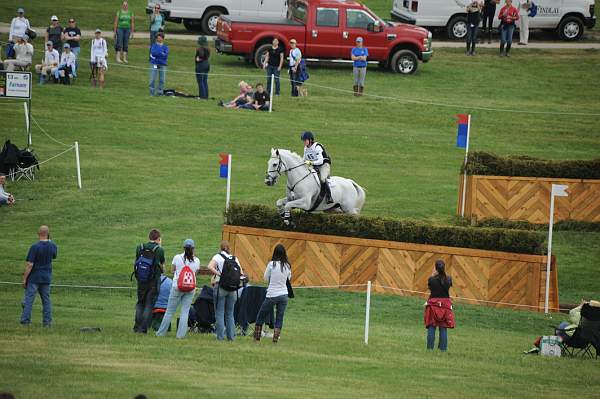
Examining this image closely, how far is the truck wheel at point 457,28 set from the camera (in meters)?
47.8

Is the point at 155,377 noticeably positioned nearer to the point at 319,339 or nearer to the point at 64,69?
the point at 319,339

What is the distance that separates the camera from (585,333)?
1869 centimetres

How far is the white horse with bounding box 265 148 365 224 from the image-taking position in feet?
73.9

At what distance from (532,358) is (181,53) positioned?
91.9 feet

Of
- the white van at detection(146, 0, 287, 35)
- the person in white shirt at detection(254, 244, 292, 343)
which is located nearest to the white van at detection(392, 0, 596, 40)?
the white van at detection(146, 0, 287, 35)

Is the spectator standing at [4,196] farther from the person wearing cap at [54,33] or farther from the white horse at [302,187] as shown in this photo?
the person wearing cap at [54,33]

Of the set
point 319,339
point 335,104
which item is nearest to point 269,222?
point 319,339

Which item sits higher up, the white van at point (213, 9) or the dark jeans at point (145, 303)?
the white van at point (213, 9)

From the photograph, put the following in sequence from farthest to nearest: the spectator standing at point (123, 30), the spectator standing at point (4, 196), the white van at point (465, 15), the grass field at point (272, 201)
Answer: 1. the white van at point (465, 15)
2. the spectator standing at point (123, 30)
3. the spectator standing at point (4, 196)
4. the grass field at point (272, 201)

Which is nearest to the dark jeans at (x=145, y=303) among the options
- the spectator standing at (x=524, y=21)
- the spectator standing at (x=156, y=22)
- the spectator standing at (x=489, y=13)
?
the spectator standing at (x=156, y=22)

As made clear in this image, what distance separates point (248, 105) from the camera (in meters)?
37.1

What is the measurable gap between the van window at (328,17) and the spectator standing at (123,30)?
6.60 metres

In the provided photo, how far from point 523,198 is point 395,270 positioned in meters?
6.62

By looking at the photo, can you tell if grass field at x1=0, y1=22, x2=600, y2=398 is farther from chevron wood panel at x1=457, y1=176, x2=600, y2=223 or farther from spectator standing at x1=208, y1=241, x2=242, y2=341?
chevron wood panel at x1=457, y1=176, x2=600, y2=223
